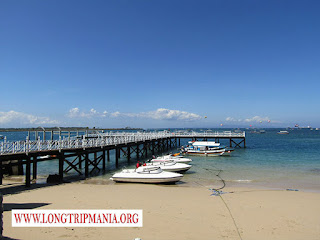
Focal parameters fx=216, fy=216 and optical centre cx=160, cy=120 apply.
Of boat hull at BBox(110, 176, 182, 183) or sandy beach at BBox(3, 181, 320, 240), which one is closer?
sandy beach at BBox(3, 181, 320, 240)

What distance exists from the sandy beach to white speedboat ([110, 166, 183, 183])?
141cm

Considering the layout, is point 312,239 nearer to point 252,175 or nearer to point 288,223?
point 288,223

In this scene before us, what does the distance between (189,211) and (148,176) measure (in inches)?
308

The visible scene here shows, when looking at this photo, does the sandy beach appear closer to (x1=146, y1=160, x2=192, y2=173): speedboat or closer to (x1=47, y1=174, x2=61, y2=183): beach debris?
(x1=47, y1=174, x2=61, y2=183): beach debris

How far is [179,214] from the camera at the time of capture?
10695mm

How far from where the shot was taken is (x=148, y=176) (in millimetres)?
18625

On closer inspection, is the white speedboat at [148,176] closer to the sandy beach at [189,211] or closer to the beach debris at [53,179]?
the sandy beach at [189,211]

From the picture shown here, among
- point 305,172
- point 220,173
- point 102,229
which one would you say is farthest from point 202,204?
point 305,172

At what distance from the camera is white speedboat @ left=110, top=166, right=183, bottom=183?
60.6ft

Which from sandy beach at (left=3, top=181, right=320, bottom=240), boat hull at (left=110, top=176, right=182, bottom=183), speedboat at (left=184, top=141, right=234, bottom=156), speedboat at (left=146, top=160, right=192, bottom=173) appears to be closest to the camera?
sandy beach at (left=3, top=181, right=320, bottom=240)

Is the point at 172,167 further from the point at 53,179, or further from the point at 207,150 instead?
the point at 207,150

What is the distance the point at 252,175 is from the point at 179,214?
15.3 meters

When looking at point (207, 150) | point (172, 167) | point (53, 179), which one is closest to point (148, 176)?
point (172, 167)

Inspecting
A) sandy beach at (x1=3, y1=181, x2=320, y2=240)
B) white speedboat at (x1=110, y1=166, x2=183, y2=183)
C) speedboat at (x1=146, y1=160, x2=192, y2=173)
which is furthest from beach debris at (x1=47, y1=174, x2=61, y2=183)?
speedboat at (x1=146, y1=160, x2=192, y2=173)
